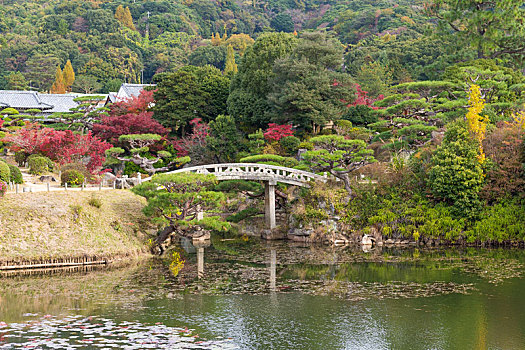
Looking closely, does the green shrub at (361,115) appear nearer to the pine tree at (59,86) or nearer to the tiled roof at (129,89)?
the tiled roof at (129,89)

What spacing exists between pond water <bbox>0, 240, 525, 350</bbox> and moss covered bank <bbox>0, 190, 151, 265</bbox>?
1.47m

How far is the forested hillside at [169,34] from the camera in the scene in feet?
242

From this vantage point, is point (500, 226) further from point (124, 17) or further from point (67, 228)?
point (124, 17)

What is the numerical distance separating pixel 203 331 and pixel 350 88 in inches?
1139

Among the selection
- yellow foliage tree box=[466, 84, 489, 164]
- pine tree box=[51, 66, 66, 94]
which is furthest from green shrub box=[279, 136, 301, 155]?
pine tree box=[51, 66, 66, 94]

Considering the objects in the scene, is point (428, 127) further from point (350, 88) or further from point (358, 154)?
point (350, 88)

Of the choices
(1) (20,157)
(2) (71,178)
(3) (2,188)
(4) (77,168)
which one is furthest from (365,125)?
(3) (2,188)

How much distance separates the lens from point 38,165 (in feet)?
126

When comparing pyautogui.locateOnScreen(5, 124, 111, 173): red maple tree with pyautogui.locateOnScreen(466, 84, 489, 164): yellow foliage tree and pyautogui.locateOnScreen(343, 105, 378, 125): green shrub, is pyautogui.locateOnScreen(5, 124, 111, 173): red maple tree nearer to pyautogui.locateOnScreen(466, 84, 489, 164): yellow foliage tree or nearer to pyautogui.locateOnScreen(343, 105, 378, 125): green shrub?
pyautogui.locateOnScreen(343, 105, 378, 125): green shrub

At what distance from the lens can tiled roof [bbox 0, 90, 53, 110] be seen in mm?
60469

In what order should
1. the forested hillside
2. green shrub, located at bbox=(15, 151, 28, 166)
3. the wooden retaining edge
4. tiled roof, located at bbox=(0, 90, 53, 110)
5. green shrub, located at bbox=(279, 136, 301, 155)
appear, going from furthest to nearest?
the forested hillside → tiled roof, located at bbox=(0, 90, 53, 110) → green shrub, located at bbox=(279, 136, 301, 155) → green shrub, located at bbox=(15, 151, 28, 166) → the wooden retaining edge

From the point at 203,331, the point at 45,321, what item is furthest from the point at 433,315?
the point at 45,321

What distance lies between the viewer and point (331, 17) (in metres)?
107

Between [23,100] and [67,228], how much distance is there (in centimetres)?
3633
